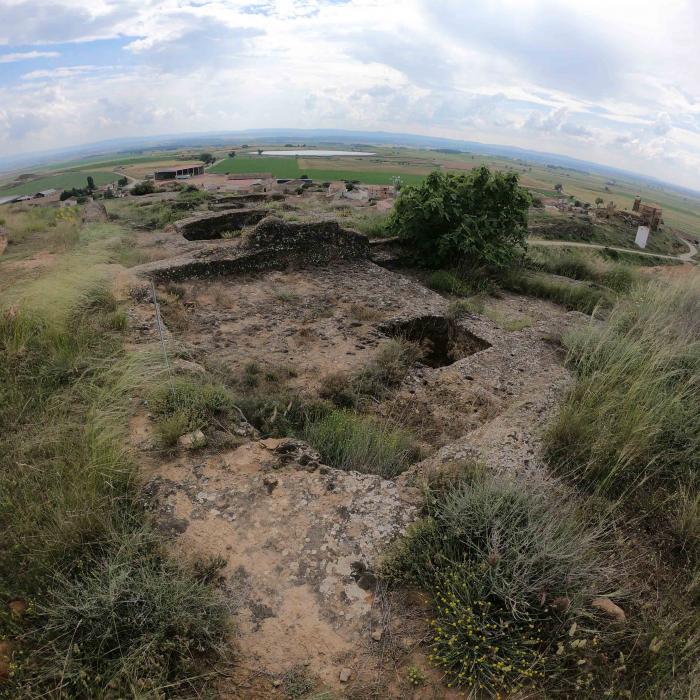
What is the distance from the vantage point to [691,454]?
361 cm

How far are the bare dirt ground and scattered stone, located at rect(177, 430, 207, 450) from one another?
0.24 ft

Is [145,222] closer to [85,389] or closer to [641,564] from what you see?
[85,389]

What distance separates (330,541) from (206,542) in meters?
0.84

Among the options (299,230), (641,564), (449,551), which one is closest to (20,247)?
(299,230)

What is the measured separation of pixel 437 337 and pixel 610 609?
5324 mm

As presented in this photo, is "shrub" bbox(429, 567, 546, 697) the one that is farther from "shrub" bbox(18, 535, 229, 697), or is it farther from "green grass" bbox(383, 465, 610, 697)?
"shrub" bbox(18, 535, 229, 697)

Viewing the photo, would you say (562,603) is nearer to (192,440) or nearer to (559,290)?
(192,440)

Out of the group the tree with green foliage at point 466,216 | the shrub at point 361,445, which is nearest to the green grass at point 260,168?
the tree with green foliage at point 466,216

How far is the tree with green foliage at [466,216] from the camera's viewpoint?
9.39 metres

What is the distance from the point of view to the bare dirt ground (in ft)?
7.64

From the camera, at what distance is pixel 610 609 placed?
8.07 ft

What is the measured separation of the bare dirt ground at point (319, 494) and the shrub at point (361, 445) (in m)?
0.23

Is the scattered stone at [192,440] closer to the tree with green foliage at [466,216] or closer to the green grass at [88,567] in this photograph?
the green grass at [88,567]

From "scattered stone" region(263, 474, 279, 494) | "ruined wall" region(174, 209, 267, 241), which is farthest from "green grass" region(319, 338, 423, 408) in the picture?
"ruined wall" region(174, 209, 267, 241)
